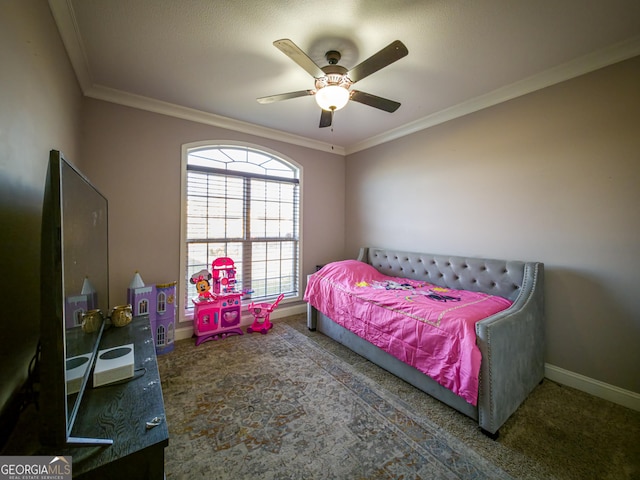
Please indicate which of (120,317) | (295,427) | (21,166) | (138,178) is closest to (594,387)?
(295,427)

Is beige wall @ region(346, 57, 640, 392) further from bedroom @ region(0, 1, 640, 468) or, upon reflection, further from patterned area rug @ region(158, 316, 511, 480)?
patterned area rug @ region(158, 316, 511, 480)

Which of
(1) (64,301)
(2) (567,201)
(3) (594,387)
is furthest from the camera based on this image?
(2) (567,201)

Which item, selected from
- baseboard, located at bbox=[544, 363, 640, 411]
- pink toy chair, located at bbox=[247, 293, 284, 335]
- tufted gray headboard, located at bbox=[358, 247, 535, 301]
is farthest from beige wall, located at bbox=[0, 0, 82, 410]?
baseboard, located at bbox=[544, 363, 640, 411]

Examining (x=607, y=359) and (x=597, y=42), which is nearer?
(x=597, y=42)

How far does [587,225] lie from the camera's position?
2180mm

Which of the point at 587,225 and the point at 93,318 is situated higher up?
the point at 587,225

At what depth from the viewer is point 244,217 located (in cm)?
365

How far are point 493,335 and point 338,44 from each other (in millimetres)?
2367

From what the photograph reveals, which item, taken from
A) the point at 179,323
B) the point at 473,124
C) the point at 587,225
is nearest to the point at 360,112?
the point at 473,124

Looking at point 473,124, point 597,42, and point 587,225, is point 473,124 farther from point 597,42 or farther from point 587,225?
point 587,225

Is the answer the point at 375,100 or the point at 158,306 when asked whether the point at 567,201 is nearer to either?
the point at 375,100

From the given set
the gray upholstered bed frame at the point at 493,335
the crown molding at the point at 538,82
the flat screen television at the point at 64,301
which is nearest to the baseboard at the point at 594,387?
the gray upholstered bed frame at the point at 493,335

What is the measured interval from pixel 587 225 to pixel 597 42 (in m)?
1.38

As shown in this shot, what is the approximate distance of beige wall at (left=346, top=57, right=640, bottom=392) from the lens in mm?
2016
